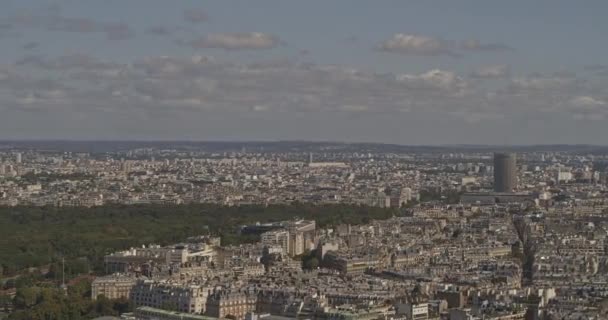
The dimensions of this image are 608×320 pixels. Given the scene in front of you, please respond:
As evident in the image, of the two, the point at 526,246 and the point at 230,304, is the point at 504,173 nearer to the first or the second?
the point at 526,246

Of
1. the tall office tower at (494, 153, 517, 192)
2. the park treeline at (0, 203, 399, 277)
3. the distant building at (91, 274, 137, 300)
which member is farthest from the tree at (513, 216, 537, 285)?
the tall office tower at (494, 153, 517, 192)

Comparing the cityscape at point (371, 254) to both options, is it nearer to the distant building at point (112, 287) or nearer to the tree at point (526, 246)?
the distant building at point (112, 287)

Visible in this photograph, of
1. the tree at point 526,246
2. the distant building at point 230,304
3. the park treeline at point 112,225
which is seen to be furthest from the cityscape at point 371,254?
the park treeline at point 112,225

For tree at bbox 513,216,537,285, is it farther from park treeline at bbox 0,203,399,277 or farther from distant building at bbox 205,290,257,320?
distant building at bbox 205,290,257,320

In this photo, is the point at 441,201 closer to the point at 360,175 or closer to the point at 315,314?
the point at 360,175

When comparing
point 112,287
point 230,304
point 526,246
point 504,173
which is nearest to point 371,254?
point 526,246

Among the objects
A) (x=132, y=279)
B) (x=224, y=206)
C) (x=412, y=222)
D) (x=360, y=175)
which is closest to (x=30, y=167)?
(x=360, y=175)
